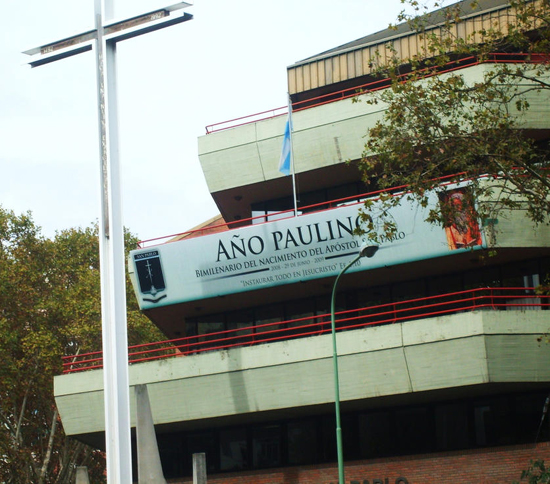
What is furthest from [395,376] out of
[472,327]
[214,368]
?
[214,368]

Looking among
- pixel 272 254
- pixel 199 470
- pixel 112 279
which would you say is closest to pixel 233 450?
pixel 272 254

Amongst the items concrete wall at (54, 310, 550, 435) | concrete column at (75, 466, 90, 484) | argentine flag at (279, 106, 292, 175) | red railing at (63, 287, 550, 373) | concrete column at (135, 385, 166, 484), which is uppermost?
argentine flag at (279, 106, 292, 175)

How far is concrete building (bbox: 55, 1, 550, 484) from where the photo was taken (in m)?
29.4

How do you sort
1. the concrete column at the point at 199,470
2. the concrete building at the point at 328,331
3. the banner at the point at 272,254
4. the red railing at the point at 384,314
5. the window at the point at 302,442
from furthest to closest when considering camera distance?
the window at the point at 302,442 → the banner at the point at 272,254 → the red railing at the point at 384,314 → the concrete building at the point at 328,331 → the concrete column at the point at 199,470

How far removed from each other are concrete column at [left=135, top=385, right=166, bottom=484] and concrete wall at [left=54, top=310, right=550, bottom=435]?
441 centimetres

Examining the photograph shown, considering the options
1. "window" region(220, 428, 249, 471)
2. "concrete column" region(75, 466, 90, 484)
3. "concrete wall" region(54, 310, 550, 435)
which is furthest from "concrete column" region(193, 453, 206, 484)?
"window" region(220, 428, 249, 471)

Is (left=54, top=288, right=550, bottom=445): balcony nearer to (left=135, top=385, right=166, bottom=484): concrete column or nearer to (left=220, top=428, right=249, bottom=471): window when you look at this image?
(left=220, top=428, right=249, bottom=471): window

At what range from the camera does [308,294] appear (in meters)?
35.2

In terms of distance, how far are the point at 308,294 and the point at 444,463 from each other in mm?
8026

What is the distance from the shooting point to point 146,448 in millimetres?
27312

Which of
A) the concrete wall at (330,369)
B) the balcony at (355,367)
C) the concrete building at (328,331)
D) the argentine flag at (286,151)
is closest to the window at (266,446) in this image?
the concrete building at (328,331)

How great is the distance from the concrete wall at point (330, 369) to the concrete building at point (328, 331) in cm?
5

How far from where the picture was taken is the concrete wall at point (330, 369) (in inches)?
1116

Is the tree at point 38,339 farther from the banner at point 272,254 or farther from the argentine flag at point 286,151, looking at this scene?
the argentine flag at point 286,151
